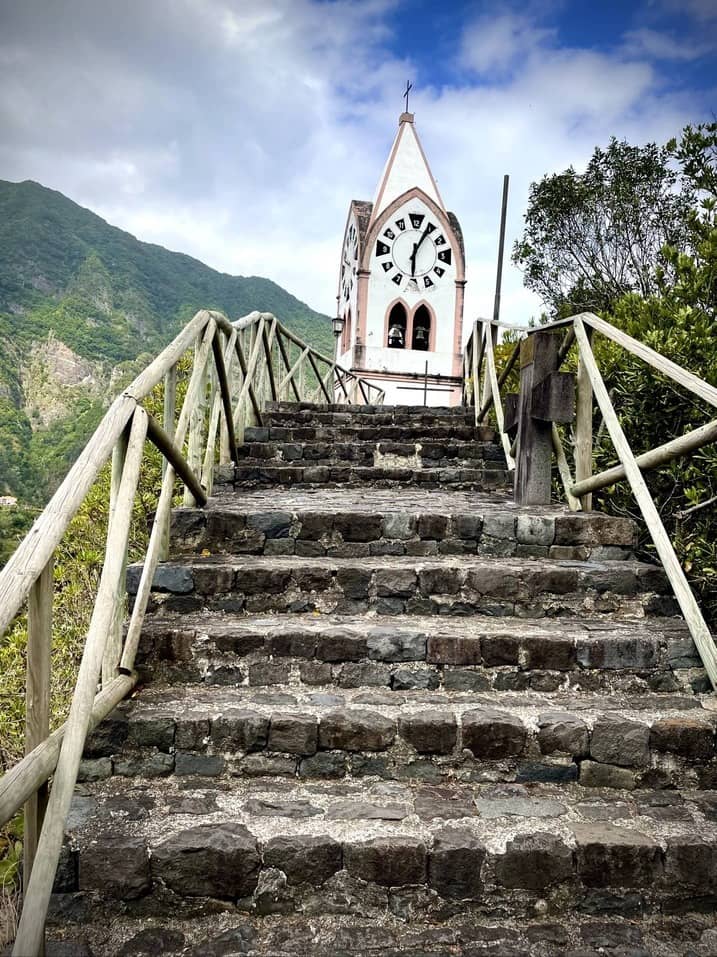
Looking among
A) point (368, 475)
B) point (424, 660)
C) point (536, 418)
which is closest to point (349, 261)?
point (368, 475)

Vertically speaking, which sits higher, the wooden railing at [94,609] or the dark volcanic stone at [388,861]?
the wooden railing at [94,609]

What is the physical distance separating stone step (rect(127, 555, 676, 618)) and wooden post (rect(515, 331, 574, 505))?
96cm

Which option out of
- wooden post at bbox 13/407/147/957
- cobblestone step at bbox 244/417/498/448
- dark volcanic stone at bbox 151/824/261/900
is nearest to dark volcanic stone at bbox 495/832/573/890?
dark volcanic stone at bbox 151/824/261/900

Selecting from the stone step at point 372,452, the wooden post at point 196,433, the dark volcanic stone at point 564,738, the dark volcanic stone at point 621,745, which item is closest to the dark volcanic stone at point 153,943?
the dark volcanic stone at point 564,738

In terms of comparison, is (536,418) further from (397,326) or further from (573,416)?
(397,326)

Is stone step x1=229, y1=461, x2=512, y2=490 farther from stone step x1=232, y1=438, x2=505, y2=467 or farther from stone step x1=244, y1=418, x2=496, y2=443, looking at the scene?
stone step x1=244, y1=418, x2=496, y2=443

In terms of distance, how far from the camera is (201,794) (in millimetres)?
1862

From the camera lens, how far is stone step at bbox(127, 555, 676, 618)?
2629 mm

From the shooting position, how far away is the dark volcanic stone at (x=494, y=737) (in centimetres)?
198

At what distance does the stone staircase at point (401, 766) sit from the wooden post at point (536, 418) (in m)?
0.61

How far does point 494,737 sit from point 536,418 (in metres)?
1.99

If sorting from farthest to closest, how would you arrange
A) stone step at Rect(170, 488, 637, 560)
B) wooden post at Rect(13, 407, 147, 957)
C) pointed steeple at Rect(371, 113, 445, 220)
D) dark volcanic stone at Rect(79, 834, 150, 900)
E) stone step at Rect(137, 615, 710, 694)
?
pointed steeple at Rect(371, 113, 445, 220) → stone step at Rect(170, 488, 637, 560) → stone step at Rect(137, 615, 710, 694) → dark volcanic stone at Rect(79, 834, 150, 900) → wooden post at Rect(13, 407, 147, 957)

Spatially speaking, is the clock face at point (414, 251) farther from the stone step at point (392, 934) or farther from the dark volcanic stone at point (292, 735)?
the stone step at point (392, 934)

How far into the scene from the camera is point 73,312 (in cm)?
3531
